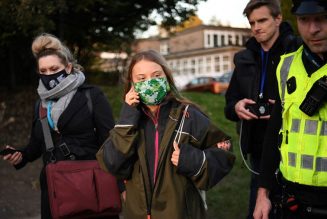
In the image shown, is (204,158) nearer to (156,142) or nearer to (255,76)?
(156,142)

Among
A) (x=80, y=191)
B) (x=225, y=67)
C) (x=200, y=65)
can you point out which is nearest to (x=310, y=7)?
(x=80, y=191)

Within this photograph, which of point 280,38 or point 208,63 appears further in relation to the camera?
point 208,63

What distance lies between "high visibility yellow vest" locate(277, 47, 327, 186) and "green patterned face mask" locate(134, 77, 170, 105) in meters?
0.81

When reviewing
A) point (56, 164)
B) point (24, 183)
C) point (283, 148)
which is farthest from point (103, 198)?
point (24, 183)

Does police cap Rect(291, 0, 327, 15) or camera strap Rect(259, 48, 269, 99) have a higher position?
police cap Rect(291, 0, 327, 15)

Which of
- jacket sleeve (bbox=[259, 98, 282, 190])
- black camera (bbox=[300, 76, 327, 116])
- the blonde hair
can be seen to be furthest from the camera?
the blonde hair

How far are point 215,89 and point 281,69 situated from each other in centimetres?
2825

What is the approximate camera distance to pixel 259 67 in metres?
3.76

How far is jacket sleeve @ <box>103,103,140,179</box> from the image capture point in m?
2.99

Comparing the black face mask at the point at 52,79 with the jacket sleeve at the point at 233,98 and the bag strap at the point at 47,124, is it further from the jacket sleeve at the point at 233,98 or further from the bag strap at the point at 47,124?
the jacket sleeve at the point at 233,98

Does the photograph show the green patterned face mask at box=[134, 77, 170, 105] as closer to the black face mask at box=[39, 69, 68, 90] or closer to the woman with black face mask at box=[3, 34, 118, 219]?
the woman with black face mask at box=[3, 34, 118, 219]

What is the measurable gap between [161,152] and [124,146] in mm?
226

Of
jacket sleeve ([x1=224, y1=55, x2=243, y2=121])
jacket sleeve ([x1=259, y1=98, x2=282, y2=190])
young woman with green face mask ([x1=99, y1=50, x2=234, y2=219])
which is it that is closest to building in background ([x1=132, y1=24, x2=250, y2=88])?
jacket sleeve ([x1=224, y1=55, x2=243, y2=121])

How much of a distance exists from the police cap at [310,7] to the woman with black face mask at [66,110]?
75.1 inches
